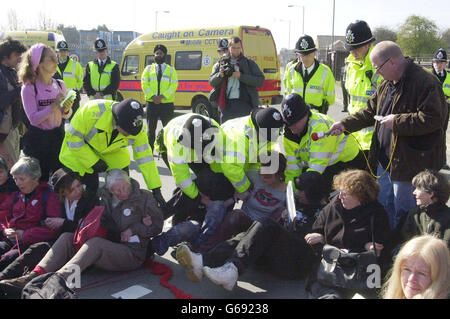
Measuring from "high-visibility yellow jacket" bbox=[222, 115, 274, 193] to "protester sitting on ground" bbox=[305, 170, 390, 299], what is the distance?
889 mm

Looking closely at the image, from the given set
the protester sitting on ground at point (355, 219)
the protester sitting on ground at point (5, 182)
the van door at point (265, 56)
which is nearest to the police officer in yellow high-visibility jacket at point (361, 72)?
the protester sitting on ground at point (355, 219)

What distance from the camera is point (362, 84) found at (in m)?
4.91

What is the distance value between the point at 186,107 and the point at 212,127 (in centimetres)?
886

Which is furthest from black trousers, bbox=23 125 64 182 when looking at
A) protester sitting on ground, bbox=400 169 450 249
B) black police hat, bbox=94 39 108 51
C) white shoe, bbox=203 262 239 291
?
black police hat, bbox=94 39 108 51

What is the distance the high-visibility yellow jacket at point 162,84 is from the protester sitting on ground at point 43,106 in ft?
11.7

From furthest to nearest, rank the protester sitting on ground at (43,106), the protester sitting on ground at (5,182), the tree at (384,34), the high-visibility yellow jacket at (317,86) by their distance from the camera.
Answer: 1. the tree at (384,34)
2. the high-visibility yellow jacket at (317,86)
3. the protester sitting on ground at (43,106)
4. the protester sitting on ground at (5,182)

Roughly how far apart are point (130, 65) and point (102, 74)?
18.3ft

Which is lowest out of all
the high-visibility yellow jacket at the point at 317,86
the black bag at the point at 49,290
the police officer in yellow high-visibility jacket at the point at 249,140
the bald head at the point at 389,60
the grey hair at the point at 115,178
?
the black bag at the point at 49,290

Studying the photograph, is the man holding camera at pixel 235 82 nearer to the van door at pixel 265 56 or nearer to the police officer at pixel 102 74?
the police officer at pixel 102 74

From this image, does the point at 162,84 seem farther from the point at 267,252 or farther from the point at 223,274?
the point at 223,274

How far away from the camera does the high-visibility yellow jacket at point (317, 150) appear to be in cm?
402

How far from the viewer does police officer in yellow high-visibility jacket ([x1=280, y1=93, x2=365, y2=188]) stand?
398 centimetres

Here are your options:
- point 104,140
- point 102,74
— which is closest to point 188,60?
point 102,74

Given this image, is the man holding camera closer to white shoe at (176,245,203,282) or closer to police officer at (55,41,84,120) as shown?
police officer at (55,41,84,120)
